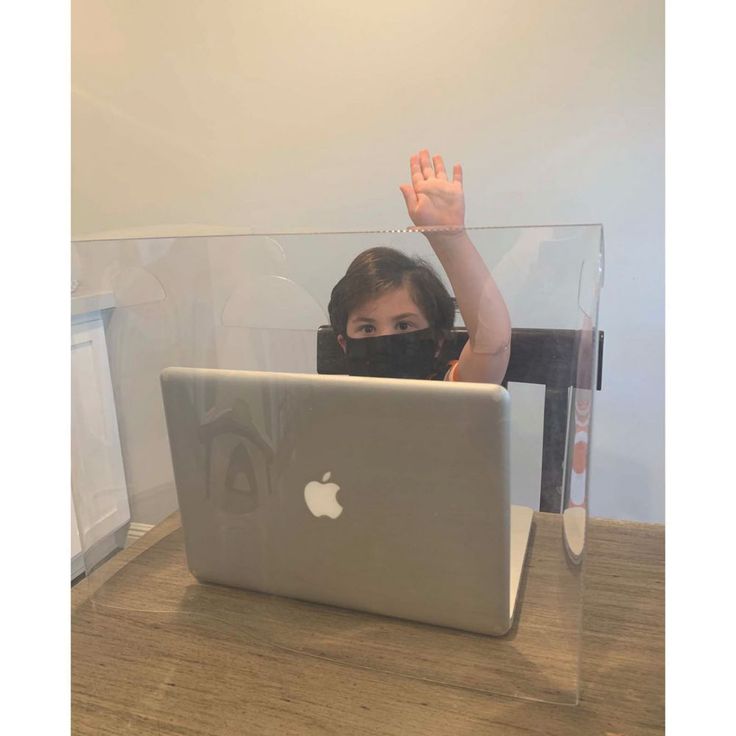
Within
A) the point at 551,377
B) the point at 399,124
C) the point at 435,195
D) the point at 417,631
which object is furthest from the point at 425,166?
the point at 399,124

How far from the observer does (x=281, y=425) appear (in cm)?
61

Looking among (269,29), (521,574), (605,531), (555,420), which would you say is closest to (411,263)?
(555,420)

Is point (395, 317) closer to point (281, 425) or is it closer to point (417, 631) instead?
point (281, 425)

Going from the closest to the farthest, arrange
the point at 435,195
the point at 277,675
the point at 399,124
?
the point at 277,675 → the point at 435,195 → the point at 399,124

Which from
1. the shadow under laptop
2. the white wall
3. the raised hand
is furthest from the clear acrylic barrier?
the white wall

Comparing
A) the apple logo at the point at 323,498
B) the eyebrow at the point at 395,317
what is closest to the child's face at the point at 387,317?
the eyebrow at the point at 395,317

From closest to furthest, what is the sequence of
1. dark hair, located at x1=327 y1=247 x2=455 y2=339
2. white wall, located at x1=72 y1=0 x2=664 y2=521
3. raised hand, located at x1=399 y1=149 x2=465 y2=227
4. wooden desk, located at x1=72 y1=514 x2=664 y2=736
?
wooden desk, located at x1=72 y1=514 x2=664 y2=736 < dark hair, located at x1=327 y1=247 x2=455 y2=339 < raised hand, located at x1=399 y1=149 x2=465 y2=227 < white wall, located at x1=72 y1=0 x2=664 y2=521

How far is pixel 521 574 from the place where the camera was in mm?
589

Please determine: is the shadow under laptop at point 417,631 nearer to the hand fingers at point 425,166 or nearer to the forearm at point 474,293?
the forearm at point 474,293

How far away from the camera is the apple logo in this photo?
0.59 meters

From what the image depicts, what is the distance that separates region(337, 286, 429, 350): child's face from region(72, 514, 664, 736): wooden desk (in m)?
0.22

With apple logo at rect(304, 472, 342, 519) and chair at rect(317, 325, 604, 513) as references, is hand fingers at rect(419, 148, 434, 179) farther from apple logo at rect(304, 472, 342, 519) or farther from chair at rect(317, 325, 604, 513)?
apple logo at rect(304, 472, 342, 519)

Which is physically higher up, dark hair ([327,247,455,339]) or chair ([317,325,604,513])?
dark hair ([327,247,455,339])

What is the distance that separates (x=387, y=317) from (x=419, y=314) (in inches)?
1.3
